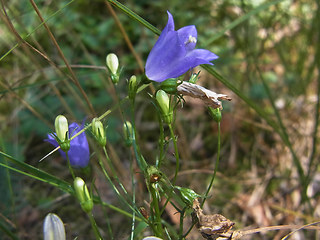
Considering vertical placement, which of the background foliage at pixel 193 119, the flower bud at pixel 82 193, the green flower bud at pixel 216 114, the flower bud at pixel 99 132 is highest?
the flower bud at pixel 99 132

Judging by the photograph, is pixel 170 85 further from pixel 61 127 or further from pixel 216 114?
pixel 61 127

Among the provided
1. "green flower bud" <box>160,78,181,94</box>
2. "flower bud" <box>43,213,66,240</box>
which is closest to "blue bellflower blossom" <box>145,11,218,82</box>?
"green flower bud" <box>160,78,181,94</box>

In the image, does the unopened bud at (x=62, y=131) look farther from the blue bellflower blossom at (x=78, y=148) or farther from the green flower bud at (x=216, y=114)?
the green flower bud at (x=216, y=114)

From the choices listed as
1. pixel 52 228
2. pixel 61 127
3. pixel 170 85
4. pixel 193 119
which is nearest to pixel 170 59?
pixel 170 85

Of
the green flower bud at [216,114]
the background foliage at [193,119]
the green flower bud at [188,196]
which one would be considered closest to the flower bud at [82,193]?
the green flower bud at [188,196]

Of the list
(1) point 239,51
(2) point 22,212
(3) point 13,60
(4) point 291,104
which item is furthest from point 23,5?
(4) point 291,104

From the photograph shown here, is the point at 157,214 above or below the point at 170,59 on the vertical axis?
below
